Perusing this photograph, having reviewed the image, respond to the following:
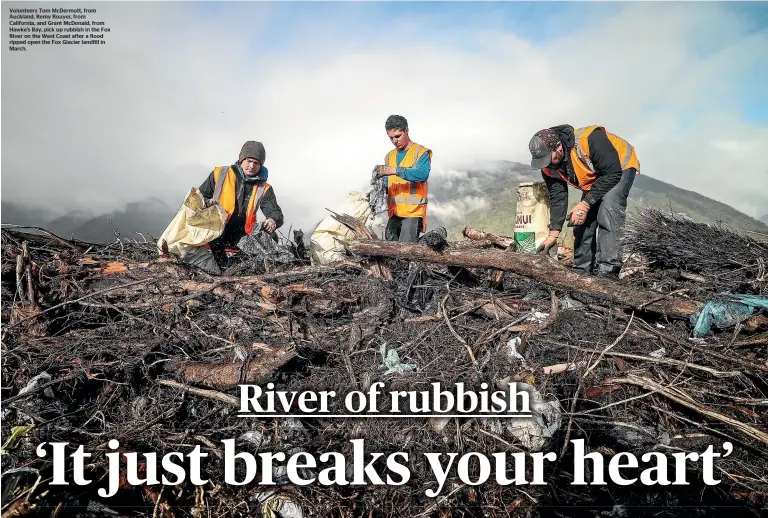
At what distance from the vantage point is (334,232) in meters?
4.38

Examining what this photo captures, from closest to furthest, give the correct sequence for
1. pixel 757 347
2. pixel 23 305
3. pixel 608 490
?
pixel 608 490 < pixel 757 347 < pixel 23 305

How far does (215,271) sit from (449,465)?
291cm

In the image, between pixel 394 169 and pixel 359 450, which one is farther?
pixel 394 169

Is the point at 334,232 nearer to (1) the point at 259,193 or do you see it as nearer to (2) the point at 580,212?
(1) the point at 259,193

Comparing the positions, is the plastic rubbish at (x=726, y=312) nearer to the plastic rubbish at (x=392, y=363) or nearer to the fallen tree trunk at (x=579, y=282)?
the fallen tree trunk at (x=579, y=282)

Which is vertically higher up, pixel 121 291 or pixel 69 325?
pixel 121 291

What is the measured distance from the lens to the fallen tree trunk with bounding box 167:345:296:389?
7.99ft

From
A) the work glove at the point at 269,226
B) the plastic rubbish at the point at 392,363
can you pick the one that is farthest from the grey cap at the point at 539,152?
the work glove at the point at 269,226

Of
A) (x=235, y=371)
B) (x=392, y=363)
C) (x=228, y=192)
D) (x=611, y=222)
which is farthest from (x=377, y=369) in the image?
(x=228, y=192)

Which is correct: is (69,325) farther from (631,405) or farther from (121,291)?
(631,405)

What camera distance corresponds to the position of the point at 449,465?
196 centimetres

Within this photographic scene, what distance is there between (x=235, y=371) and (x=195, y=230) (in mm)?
1948

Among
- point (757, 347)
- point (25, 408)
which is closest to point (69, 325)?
point (25, 408)

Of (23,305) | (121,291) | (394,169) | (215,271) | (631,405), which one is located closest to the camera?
(631,405)
